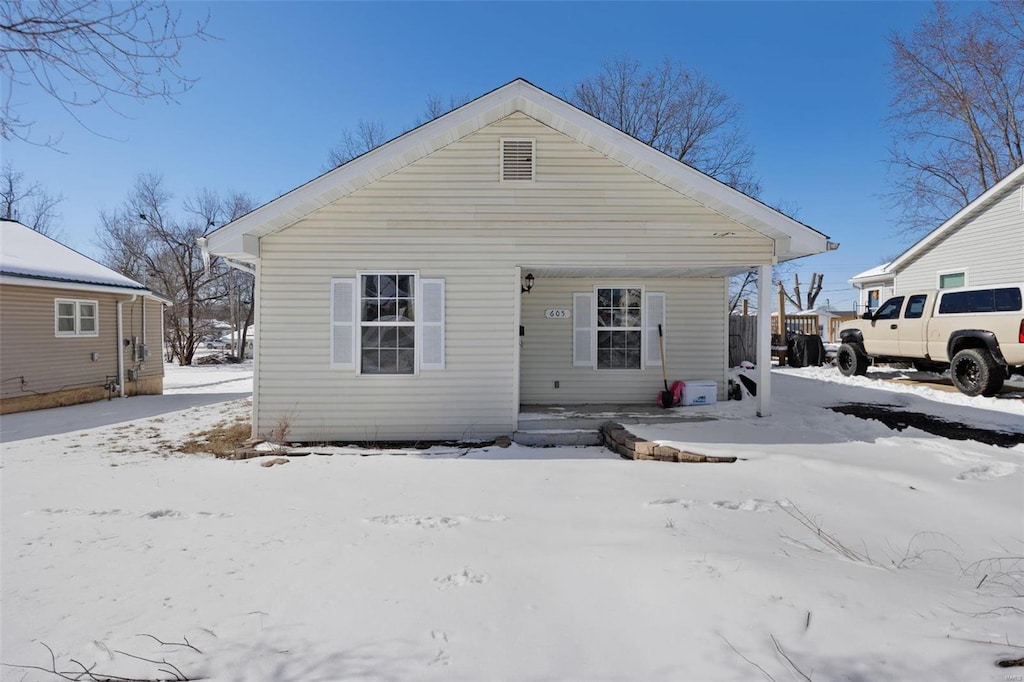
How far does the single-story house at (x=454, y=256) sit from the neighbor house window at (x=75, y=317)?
862 cm

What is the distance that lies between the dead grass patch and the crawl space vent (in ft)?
17.6

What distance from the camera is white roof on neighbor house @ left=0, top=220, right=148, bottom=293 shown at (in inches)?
427

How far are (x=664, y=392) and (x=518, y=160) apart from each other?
4.47 metres

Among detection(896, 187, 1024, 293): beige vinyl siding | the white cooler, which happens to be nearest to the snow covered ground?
the white cooler

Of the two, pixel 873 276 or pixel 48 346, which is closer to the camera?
pixel 48 346

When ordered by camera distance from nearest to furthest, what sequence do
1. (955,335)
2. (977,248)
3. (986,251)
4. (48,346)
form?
1. (955,335)
2. (48,346)
3. (986,251)
4. (977,248)

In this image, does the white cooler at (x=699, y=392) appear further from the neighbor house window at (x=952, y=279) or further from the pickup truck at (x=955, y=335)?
the neighbor house window at (x=952, y=279)

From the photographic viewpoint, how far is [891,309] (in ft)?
36.4

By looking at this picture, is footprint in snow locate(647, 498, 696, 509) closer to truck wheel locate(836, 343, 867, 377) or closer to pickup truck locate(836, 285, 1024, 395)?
pickup truck locate(836, 285, 1024, 395)

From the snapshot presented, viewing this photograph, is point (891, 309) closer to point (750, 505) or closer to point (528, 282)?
point (528, 282)

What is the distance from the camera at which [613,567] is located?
2922 millimetres

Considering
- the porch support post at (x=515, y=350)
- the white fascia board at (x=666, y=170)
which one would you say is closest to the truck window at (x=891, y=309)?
the white fascia board at (x=666, y=170)

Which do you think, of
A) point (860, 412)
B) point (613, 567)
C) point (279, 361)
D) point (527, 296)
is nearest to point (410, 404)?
point (279, 361)

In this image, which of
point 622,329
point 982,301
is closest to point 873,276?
point 982,301
